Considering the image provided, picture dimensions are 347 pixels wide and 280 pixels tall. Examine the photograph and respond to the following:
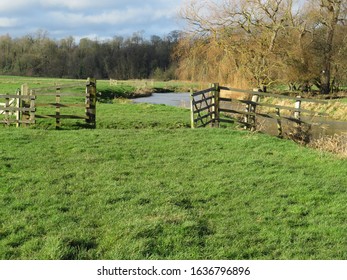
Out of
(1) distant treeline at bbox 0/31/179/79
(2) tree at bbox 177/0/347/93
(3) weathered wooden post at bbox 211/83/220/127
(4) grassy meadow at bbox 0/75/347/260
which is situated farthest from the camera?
(1) distant treeline at bbox 0/31/179/79

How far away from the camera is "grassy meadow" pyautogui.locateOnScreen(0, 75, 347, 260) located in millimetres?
4793

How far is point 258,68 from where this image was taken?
31.3 meters

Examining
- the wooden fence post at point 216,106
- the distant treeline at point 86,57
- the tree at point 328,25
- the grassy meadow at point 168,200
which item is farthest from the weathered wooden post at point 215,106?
A: the distant treeline at point 86,57

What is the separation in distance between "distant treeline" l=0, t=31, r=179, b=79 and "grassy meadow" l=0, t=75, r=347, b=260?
3655 inches

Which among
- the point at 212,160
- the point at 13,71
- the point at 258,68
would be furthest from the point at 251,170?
the point at 13,71

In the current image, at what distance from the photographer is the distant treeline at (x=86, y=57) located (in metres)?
115

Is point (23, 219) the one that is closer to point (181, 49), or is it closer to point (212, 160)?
point (212, 160)

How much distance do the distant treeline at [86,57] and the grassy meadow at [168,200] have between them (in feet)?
305

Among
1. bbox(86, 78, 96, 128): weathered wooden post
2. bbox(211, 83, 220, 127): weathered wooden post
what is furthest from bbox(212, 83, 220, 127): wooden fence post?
bbox(86, 78, 96, 128): weathered wooden post

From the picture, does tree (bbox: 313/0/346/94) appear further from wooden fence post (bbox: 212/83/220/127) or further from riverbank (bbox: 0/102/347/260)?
riverbank (bbox: 0/102/347/260)

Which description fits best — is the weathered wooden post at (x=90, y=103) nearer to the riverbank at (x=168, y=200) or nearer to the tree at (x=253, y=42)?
the riverbank at (x=168, y=200)

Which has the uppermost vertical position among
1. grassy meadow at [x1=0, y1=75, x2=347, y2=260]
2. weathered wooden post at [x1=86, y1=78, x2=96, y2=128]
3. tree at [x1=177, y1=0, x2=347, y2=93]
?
tree at [x1=177, y1=0, x2=347, y2=93]

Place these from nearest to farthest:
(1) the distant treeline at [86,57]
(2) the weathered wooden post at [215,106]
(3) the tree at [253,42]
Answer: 1. (2) the weathered wooden post at [215,106]
2. (3) the tree at [253,42]
3. (1) the distant treeline at [86,57]

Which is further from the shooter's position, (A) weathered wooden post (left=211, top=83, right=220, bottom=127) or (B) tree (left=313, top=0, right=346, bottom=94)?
(B) tree (left=313, top=0, right=346, bottom=94)
